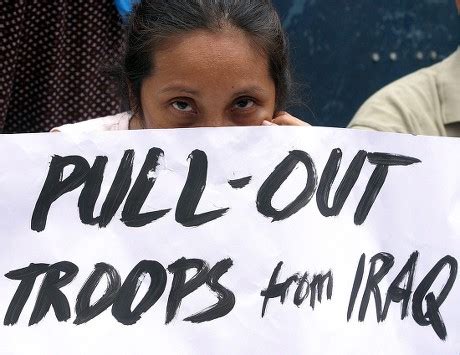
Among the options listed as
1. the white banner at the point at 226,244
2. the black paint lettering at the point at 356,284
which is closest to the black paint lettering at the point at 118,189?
the white banner at the point at 226,244

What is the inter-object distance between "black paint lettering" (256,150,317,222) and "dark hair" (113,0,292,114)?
0.40 m

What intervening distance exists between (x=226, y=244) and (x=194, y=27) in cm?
50

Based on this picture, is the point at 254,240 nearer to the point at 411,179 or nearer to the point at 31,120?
the point at 411,179

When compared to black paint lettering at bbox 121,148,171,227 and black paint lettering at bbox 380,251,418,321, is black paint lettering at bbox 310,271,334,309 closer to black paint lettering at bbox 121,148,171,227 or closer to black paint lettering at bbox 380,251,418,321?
black paint lettering at bbox 380,251,418,321

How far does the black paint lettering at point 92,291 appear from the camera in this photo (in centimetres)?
131

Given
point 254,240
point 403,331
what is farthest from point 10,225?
point 403,331

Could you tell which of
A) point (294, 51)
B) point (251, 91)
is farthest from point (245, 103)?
point (294, 51)

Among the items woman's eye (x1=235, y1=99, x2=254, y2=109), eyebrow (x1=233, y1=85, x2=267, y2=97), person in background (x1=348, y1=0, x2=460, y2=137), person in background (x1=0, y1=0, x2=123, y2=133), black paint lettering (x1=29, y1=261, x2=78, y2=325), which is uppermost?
person in background (x1=0, y1=0, x2=123, y2=133)

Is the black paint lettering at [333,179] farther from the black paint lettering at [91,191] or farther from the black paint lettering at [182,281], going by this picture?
the black paint lettering at [91,191]

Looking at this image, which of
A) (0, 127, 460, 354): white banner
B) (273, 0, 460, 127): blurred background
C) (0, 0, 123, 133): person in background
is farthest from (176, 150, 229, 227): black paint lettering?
(273, 0, 460, 127): blurred background

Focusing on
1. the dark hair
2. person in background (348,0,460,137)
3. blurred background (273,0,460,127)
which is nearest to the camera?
the dark hair

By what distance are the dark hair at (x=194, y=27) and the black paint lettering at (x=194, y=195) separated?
1.28ft

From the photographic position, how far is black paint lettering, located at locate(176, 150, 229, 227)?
1.35 metres

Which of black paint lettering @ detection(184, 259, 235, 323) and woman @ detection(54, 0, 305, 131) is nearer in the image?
black paint lettering @ detection(184, 259, 235, 323)
